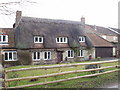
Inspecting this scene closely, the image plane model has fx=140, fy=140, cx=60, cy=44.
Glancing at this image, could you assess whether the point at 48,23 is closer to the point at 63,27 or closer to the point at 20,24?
the point at 63,27

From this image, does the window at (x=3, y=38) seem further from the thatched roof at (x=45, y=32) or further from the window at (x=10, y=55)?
the window at (x=10, y=55)

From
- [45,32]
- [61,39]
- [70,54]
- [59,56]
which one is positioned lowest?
[59,56]

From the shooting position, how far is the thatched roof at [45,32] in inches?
925

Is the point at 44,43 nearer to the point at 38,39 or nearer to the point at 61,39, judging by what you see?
the point at 38,39

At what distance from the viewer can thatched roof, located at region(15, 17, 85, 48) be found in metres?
23.5

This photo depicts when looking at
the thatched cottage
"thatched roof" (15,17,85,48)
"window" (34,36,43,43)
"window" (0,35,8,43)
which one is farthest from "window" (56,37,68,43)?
"window" (0,35,8,43)

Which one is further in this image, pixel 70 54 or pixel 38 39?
pixel 70 54

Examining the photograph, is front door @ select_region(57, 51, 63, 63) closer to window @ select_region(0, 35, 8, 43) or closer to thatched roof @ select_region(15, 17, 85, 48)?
thatched roof @ select_region(15, 17, 85, 48)

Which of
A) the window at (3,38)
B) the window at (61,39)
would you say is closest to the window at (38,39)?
the window at (61,39)

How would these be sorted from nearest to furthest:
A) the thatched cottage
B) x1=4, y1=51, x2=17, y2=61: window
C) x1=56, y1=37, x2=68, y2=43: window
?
1. x1=4, y1=51, x2=17, y2=61: window
2. the thatched cottage
3. x1=56, y1=37, x2=68, y2=43: window

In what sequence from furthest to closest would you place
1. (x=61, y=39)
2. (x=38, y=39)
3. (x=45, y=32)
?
1. (x=61, y=39)
2. (x=45, y=32)
3. (x=38, y=39)

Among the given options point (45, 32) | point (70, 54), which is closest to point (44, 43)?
point (45, 32)

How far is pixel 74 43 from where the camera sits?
26.7 metres

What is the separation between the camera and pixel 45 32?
25812 millimetres
